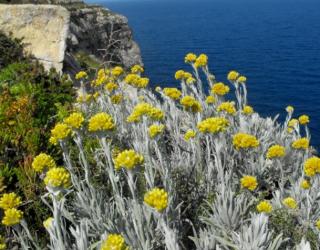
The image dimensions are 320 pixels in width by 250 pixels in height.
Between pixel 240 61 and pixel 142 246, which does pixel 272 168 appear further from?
pixel 240 61

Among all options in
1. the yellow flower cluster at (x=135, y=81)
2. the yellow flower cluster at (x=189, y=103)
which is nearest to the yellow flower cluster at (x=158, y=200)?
the yellow flower cluster at (x=189, y=103)

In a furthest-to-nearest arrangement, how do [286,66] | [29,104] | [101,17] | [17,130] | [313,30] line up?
[313,30]
[286,66]
[101,17]
[29,104]
[17,130]

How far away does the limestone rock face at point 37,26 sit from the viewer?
1009 cm

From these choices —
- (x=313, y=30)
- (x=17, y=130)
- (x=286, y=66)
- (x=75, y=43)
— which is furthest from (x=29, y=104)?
(x=313, y=30)

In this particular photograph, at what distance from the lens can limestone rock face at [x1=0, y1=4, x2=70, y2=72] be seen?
1009 centimetres

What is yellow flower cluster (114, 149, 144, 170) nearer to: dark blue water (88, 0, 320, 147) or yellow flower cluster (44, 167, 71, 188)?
yellow flower cluster (44, 167, 71, 188)

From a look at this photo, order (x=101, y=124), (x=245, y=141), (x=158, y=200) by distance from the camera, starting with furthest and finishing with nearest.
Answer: (x=245, y=141)
(x=101, y=124)
(x=158, y=200)

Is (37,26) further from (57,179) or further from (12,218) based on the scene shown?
(57,179)

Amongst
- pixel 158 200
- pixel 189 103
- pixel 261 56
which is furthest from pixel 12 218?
pixel 261 56

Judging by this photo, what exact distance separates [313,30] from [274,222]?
6497cm

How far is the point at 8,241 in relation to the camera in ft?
10.8

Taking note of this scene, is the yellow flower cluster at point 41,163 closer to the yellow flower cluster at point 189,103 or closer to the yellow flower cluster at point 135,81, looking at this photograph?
the yellow flower cluster at point 189,103

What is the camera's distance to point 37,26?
10.4 metres

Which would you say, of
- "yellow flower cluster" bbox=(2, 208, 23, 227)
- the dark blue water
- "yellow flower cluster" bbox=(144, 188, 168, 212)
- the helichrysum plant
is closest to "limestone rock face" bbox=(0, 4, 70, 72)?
the helichrysum plant
